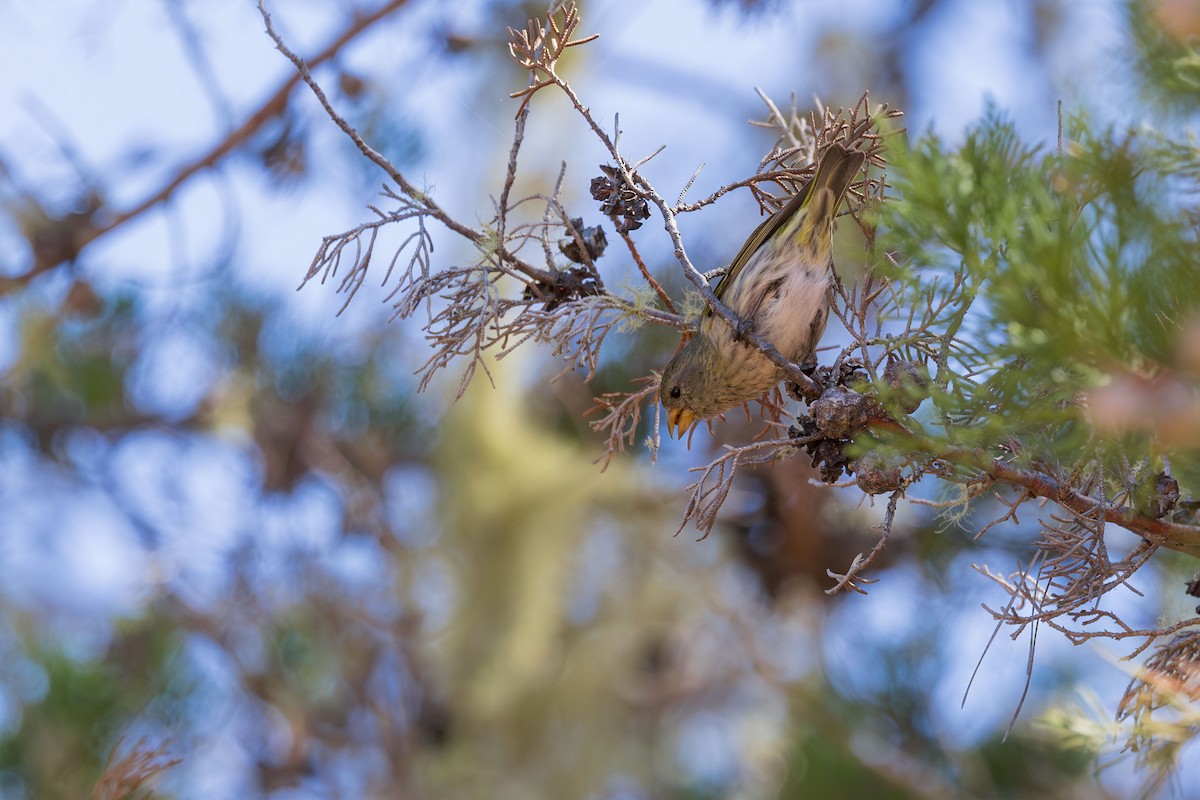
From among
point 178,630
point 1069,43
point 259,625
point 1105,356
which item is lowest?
point 1105,356

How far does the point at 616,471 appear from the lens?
3891mm

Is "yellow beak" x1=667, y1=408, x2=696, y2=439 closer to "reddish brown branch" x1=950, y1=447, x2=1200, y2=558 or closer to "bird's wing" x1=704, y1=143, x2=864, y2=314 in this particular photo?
"bird's wing" x1=704, y1=143, x2=864, y2=314

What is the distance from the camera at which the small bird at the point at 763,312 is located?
1688 mm

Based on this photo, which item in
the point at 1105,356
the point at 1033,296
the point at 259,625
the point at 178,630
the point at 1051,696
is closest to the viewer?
the point at 1105,356

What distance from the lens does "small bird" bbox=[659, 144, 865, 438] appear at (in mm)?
1688

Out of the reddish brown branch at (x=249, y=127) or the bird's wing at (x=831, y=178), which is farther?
the reddish brown branch at (x=249, y=127)

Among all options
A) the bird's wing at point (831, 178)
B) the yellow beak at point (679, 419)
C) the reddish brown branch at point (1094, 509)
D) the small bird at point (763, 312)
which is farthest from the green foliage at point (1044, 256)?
the yellow beak at point (679, 419)

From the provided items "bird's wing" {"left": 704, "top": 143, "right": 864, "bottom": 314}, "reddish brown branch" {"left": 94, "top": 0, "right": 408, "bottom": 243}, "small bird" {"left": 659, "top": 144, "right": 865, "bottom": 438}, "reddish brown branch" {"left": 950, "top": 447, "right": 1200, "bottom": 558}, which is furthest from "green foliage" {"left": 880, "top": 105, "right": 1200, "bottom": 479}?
"reddish brown branch" {"left": 94, "top": 0, "right": 408, "bottom": 243}

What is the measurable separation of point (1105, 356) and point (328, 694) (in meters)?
3.99

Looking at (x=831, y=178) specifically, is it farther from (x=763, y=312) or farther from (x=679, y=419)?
(x=679, y=419)

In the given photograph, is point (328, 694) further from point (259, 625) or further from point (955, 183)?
point (955, 183)

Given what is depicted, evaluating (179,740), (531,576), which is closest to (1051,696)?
(531,576)

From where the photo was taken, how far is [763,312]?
1.74 meters

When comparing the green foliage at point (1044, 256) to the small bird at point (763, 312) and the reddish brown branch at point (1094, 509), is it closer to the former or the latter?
the reddish brown branch at point (1094, 509)
